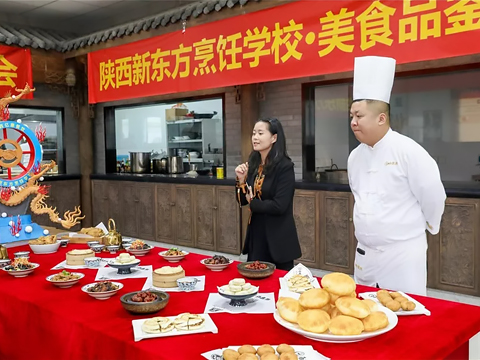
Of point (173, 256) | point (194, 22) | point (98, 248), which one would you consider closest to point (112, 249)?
point (98, 248)

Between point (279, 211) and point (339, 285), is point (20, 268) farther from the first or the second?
point (339, 285)

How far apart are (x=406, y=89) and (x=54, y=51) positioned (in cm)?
510

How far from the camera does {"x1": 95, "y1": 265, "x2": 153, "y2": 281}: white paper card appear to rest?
235cm

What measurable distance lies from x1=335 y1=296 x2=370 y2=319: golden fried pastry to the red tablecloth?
0.27ft

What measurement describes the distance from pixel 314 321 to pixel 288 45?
3419 mm

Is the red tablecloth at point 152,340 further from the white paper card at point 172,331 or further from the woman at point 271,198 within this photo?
the woman at point 271,198

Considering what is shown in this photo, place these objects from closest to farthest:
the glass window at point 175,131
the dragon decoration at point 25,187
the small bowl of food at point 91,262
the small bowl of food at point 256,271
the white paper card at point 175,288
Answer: the white paper card at point 175,288 → the small bowl of food at point 256,271 → the small bowl of food at point 91,262 → the dragon decoration at point 25,187 → the glass window at point 175,131

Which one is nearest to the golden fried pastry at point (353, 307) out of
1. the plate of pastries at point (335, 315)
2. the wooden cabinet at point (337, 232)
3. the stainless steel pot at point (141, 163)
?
the plate of pastries at point (335, 315)

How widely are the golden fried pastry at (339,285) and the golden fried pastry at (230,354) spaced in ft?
1.37

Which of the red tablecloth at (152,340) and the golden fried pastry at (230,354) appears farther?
the red tablecloth at (152,340)

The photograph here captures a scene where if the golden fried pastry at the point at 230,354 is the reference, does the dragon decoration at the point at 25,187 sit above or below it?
above

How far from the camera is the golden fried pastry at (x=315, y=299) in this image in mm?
1585

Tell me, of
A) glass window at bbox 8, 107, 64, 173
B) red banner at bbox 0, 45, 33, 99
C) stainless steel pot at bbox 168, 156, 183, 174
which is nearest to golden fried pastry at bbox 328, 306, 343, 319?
red banner at bbox 0, 45, 33, 99

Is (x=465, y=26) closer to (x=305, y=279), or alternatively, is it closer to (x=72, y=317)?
(x=305, y=279)
